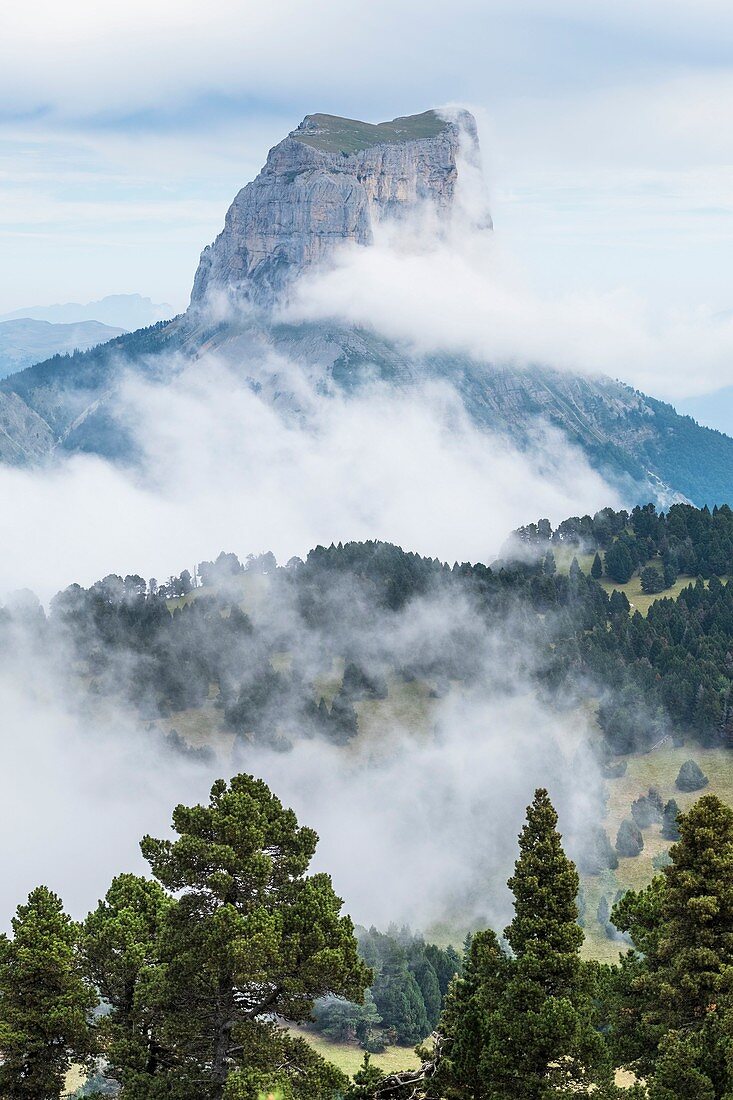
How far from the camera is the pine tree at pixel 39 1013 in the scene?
40875 millimetres

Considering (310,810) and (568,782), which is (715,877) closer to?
(568,782)

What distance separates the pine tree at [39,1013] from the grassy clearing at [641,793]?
63.3m

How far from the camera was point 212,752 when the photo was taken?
152 meters

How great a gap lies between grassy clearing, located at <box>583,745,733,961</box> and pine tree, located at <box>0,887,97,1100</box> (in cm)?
6334

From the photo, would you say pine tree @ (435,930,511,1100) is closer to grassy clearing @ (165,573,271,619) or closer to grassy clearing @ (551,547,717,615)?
grassy clearing @ (551,547,717,615)

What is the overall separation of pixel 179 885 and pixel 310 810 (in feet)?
341

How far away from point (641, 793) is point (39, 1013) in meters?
93.2

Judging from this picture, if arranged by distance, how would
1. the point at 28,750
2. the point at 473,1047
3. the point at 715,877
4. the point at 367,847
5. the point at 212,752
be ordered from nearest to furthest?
1. the point at 715,877
2. the point at 473,1047
3. the point at 367,847
4. the point at 212,752
5. the point at 28,750

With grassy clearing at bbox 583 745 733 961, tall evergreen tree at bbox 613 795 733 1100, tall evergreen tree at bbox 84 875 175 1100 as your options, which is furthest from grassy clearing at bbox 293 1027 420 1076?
tall evergreen tree at bbox 613 795 733 1100

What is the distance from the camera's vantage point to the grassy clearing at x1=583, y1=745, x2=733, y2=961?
4070 inches

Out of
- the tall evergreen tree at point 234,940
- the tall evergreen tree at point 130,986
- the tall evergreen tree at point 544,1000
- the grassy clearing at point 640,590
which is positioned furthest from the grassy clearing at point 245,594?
the tall evergreen tree at point 544,1000

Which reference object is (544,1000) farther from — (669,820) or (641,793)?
(641,793)

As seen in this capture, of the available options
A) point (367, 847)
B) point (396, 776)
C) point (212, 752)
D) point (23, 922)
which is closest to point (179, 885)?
point (23, 922)

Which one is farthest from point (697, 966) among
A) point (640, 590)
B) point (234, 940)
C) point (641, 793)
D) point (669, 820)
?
point (640, 590)
